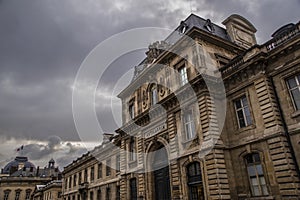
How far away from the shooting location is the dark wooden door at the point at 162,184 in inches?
766

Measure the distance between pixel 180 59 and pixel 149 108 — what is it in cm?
486

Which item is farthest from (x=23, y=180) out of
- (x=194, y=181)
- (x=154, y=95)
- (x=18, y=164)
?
(x=194, y=181)

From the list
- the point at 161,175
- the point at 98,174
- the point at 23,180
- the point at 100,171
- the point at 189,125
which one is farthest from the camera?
the point at 23,180

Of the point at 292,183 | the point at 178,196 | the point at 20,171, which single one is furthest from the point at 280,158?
the point at 20,171

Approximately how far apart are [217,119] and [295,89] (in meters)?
4.69

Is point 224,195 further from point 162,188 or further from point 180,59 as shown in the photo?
point 180,59

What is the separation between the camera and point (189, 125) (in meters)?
18.0

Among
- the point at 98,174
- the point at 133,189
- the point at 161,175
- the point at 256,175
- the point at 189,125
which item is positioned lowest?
the point at 256,175

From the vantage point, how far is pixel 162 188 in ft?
65.8

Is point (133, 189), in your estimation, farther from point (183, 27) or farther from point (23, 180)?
point (23, 180)

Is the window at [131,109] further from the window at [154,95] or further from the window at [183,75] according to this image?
the window at [183,75]

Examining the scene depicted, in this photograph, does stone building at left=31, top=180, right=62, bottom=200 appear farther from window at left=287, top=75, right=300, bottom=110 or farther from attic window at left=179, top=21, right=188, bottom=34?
window at left=287, top=75, right=300, bottom=110

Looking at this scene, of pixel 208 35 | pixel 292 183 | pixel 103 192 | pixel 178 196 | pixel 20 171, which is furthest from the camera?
pixel 20 171

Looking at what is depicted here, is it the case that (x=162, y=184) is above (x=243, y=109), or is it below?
below
